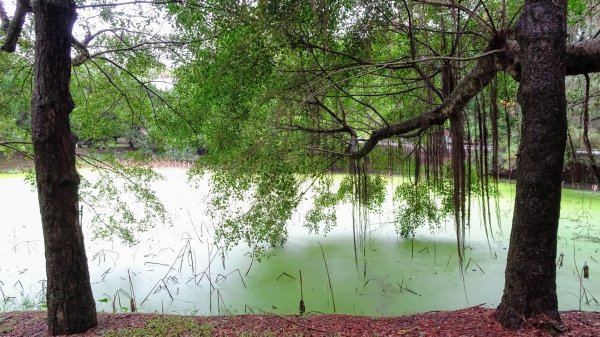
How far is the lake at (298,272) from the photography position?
3.70m

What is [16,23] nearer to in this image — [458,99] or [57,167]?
[57,167]

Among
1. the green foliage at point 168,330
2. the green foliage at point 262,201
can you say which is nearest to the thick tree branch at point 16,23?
the green foliage at point 262,201

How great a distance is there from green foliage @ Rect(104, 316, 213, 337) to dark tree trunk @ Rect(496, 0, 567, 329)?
1.77 m

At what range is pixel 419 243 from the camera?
5.70m

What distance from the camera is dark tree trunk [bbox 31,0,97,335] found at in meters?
2.30

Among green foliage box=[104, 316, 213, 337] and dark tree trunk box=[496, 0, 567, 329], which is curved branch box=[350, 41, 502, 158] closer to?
dark tree trunk box=[496, 0, 567, 329]

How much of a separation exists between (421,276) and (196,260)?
2.76 metres

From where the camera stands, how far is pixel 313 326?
2.45 m

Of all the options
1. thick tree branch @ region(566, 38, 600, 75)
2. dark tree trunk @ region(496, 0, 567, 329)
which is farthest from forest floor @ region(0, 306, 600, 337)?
thick tree branch @ region(566, 38, 600, 75)

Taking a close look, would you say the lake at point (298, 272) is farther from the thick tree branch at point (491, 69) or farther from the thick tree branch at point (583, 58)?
the thick tree branch at point (583, 58)

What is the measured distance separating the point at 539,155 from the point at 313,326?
5.35 ft

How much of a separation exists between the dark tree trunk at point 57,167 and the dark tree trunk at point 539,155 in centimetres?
258

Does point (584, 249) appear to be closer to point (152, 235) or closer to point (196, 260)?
point (196, 260)

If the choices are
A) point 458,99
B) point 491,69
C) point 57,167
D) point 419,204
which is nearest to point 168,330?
point 57,167
